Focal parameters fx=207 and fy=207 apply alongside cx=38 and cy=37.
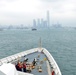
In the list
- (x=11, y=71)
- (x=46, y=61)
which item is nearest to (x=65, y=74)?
(x=46, y=61)

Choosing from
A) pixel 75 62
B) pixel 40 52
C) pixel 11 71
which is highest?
pixel 11 71

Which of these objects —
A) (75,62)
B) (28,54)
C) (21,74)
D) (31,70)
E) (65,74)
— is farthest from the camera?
(75,62)

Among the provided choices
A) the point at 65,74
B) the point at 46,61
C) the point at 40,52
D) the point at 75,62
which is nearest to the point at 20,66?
the point at 46,61

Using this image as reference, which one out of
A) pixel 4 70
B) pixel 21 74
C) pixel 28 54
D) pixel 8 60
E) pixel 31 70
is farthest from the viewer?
pixel 28 54

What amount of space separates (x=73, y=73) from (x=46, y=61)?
9156mm

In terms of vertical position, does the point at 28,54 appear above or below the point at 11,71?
below

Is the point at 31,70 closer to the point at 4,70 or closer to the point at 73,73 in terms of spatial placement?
the point at 4,70

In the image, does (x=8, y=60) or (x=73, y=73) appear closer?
(x=8, y=60)

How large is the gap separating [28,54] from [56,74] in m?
19.4

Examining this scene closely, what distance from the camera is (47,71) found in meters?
30.7

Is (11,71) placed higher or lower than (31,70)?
higher

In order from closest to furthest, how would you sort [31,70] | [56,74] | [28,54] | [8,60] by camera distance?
1. [56,74]
2. [31,70]
3. [8,60]
4. [28,54]

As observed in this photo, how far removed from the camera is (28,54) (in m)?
46.7

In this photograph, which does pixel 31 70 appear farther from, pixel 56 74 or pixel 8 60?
pixel 8 60
